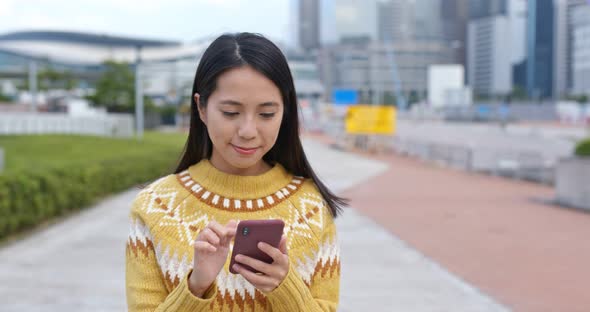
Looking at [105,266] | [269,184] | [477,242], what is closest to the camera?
[269,184]

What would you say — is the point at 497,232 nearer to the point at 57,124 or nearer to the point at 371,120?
the point at 371,120

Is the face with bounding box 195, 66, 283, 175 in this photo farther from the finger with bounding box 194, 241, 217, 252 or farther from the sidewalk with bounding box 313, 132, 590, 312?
the sidewalk with bounding box 313, 132, 590, 312

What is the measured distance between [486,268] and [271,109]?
6.15 m

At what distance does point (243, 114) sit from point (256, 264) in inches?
15.9

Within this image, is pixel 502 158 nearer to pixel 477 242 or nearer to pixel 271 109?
pixel 477 242

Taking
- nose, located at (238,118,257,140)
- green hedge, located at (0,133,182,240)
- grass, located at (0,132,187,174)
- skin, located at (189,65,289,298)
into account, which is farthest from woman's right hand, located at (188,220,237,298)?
grass, located at (0,132,187,174)

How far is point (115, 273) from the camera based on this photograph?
702 centimetres

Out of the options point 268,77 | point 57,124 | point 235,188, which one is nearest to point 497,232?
point 235,188

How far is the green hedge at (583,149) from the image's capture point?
1273cm

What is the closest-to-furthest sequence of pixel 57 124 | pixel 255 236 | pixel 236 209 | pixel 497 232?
pixel 255 236, pixel 236 209, pixel 497 232, pixel 57 124

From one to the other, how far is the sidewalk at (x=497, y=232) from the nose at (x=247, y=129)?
15.4 ft

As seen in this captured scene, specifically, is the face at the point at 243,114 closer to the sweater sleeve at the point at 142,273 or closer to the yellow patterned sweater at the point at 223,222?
the yellow patterned sweater at the point at 223,222

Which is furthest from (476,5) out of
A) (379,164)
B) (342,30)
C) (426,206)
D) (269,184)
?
(269,184)

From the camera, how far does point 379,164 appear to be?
22.8 metres
